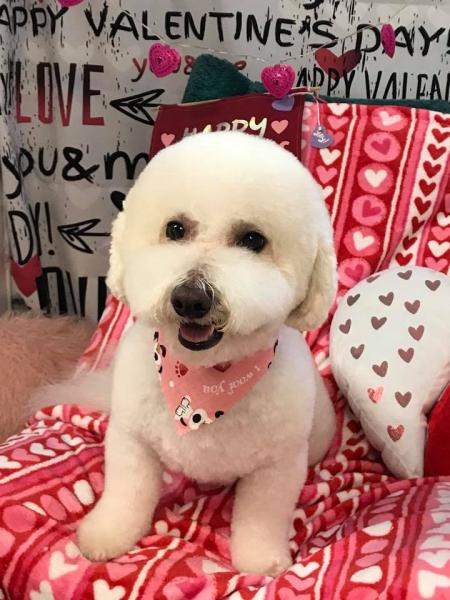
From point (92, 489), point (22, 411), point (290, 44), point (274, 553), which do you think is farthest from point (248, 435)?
point (290, 44)

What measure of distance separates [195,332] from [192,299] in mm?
80

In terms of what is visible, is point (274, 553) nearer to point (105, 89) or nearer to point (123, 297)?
point (123, 297)

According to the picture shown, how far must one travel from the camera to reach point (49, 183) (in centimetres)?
170

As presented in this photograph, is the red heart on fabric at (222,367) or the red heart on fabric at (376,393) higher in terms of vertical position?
the red heart on fabric at (222,367)

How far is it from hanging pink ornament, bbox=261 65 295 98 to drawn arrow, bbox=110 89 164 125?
0.35m

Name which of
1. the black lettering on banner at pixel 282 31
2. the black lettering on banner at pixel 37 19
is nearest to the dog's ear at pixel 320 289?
the black lettering on banner at pixel 282 31

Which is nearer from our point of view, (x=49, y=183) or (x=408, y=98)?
(x=408, y=98)

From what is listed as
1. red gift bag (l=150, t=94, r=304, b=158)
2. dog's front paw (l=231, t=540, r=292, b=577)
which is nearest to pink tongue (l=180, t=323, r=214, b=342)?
dog's front paw (l=231, t=540, r=292, b=577)

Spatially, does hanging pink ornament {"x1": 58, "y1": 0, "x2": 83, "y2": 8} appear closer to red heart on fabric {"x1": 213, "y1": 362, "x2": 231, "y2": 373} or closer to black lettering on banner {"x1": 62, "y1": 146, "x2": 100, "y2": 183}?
black lettering on banner {"x1": 62, "y1": 146, "x2": 100, "y2": 183}

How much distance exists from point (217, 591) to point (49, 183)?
1.15m

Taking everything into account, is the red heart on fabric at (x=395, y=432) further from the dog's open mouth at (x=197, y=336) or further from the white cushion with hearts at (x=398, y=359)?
the dog's open mouth at (x=197, y=336)

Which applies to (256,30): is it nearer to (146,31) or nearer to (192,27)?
(192,27)

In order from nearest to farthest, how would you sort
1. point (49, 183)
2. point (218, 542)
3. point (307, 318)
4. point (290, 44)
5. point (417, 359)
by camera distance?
1. point (307, 318)
2. point (218, 542)
3. point (417, 359)
4. point (290, 44)
5. point (49, 183)

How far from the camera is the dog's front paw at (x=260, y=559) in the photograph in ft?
3.20
